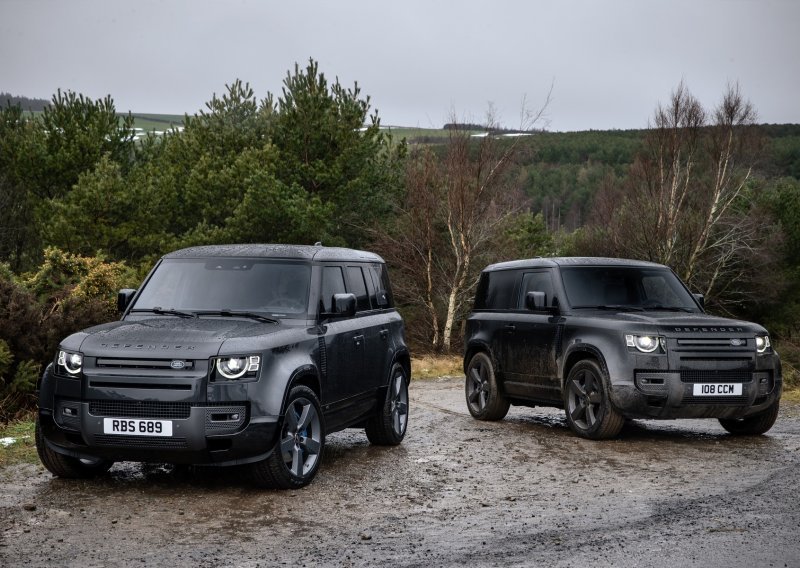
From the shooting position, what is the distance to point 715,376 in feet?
33.1

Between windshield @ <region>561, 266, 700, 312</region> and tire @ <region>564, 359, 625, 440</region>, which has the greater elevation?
windshield @ <region>561, 266, 700, 312</region>

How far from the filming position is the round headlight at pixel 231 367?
282 inches

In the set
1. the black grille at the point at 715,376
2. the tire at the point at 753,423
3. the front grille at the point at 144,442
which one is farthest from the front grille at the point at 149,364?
the tire at the point at 753,423

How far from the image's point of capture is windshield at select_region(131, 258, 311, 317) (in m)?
8.43

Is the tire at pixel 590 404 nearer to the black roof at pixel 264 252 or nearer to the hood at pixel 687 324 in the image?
the hood at pixel 687 324

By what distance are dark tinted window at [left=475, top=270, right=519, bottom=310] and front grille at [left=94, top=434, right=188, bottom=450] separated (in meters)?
6.30

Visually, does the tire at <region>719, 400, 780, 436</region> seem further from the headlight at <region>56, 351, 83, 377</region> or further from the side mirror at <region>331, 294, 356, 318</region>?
the headlight at <region>56, 351, 83, 377</region>

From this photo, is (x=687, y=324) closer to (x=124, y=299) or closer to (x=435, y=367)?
(x=124, y=299)

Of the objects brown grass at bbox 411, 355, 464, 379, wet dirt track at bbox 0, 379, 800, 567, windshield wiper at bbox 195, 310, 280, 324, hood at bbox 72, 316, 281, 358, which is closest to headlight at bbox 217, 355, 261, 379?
hood at bbox 72, 316, 281, 358

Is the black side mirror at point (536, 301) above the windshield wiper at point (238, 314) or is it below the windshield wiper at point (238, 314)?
below

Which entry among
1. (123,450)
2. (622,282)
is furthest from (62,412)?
(622,282)

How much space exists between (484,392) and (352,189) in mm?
21573

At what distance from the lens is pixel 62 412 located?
737 cm

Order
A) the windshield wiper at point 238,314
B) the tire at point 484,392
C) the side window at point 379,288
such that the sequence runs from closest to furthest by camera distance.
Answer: the windshield wiper at point 238,314 < the side window at point 379,288 < the tire at point 484,392
